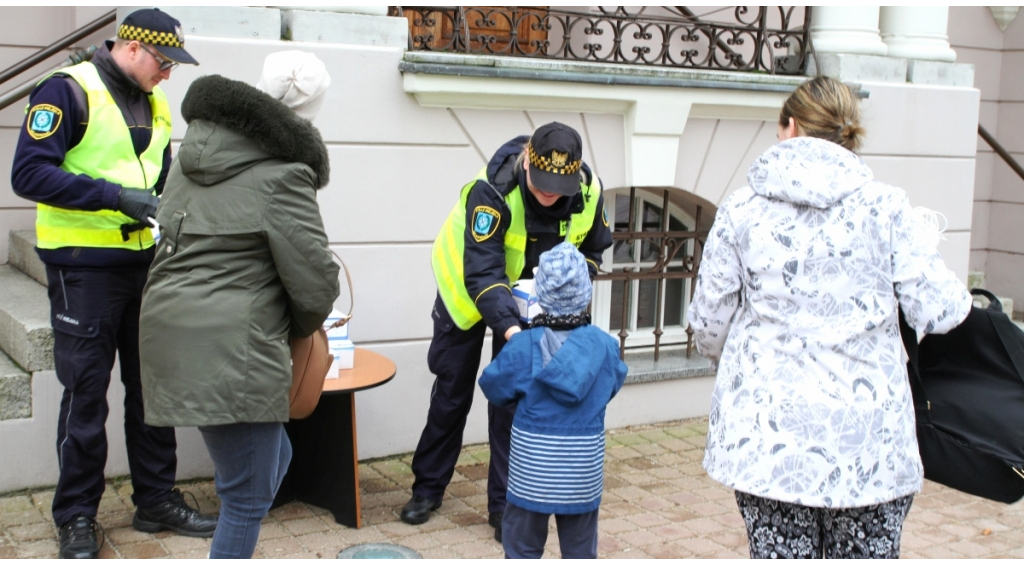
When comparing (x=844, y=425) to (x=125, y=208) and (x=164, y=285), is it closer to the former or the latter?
(x=164, y=285)

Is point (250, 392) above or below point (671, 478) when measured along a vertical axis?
above

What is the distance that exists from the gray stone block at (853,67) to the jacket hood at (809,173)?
364 cm

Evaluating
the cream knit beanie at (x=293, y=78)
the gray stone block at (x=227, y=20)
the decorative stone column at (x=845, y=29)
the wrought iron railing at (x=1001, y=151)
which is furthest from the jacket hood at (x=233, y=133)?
the wrought iron railing at (x=1001, y=151)

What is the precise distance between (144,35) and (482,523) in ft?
7.50

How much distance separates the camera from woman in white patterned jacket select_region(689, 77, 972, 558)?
2586 mm

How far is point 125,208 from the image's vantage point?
3.53 metres

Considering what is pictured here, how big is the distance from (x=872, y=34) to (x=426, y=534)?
4.12 metres

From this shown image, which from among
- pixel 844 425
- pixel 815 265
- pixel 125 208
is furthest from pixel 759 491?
pixel 125 208

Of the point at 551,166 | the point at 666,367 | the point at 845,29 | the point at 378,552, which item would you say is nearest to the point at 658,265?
the point at 666,367

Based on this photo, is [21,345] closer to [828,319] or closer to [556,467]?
[556,467]

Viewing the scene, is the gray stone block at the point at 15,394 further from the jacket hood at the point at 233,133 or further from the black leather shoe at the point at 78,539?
the jacket hood at the point at 233,133

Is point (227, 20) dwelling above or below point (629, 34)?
below

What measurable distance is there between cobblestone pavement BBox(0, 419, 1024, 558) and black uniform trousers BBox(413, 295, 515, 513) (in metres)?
0.18

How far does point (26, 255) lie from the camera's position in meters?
5.32
